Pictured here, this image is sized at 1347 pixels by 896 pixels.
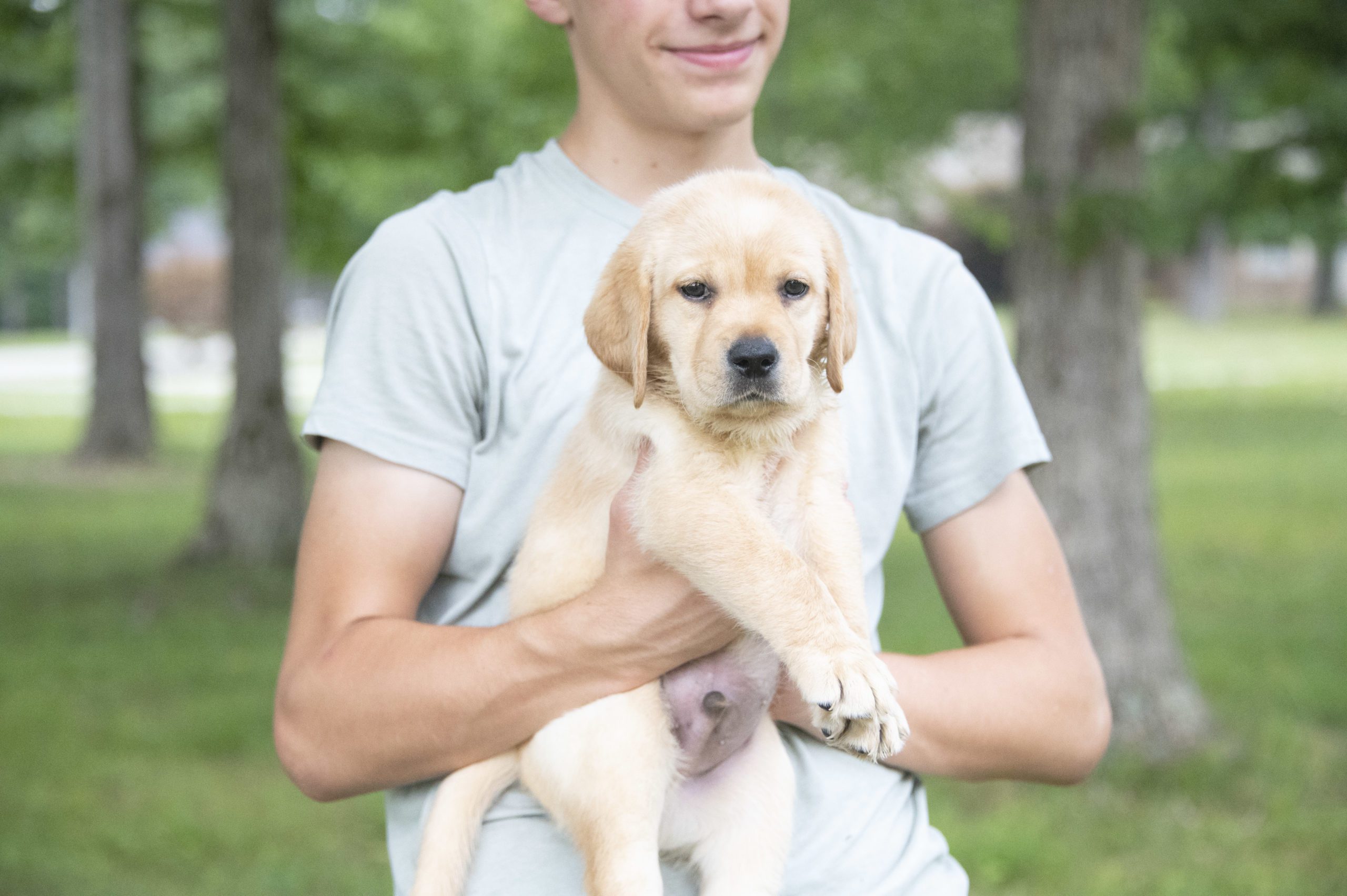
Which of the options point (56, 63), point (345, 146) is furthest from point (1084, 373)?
point (56, 63)

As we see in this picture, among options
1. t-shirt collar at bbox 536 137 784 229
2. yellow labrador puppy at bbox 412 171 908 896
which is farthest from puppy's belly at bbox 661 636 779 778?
t-shirt collar at bbox 536 137 784 229

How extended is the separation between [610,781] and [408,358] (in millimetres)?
773

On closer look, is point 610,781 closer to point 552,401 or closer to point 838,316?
point 552,401

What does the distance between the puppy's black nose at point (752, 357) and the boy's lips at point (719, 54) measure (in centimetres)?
55

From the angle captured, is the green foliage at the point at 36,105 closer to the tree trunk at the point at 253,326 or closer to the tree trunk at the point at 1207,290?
the tree trunk at the point at 253,326

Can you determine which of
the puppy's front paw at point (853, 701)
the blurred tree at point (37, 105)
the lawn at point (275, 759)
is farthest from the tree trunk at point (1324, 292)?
the puppy's front paw at point (853, 701)

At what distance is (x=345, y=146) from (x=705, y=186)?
1469 centimetres

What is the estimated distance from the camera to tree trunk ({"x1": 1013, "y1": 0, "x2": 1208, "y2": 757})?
6465 mm

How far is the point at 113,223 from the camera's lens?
56.1 ft

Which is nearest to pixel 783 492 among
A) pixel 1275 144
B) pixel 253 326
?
pixel 1275 144

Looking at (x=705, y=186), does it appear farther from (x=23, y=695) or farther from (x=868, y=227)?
(x=23, y=695)

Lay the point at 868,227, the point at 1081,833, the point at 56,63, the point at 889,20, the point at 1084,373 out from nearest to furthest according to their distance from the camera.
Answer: the point at 868,227 → the point at 1081,833 → the point at 1084,373 → the point at 889,20 → the point at 56,63

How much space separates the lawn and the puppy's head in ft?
12.1

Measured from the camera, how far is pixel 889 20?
1538cm
